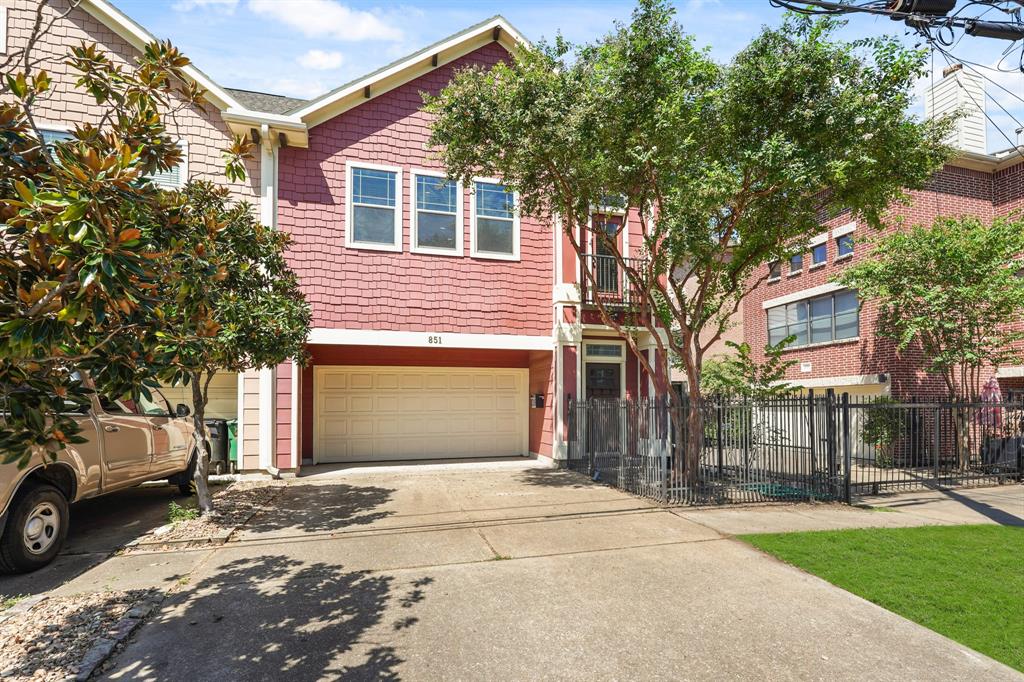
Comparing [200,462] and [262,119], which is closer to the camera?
[200,462]

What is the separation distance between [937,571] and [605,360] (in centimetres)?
832

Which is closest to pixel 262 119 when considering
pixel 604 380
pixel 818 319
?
pixel 604 380

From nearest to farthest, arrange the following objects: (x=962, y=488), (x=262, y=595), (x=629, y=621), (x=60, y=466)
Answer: (x=629, y=621) → (x=262, y=595) → (x=60, y=466) → (x=962, y=488)

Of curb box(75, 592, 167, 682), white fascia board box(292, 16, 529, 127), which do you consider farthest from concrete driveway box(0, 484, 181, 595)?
white fascia board box(292, 16, 529, 127)

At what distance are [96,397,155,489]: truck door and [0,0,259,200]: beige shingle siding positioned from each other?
17.0 feet

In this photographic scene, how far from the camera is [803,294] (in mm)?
18016

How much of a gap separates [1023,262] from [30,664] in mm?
17074

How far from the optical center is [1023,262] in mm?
12062

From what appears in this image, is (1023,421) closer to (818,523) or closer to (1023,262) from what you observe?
(1023,262)

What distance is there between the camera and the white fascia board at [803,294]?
661 inches

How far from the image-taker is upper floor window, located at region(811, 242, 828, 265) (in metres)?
17.5

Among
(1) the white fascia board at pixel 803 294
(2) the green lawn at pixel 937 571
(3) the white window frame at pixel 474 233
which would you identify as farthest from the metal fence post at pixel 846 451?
(1) the white fascia board at pixel 803 294

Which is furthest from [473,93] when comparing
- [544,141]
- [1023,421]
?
[1023,421]

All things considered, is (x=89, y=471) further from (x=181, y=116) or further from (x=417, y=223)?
(x=181, y=116)
